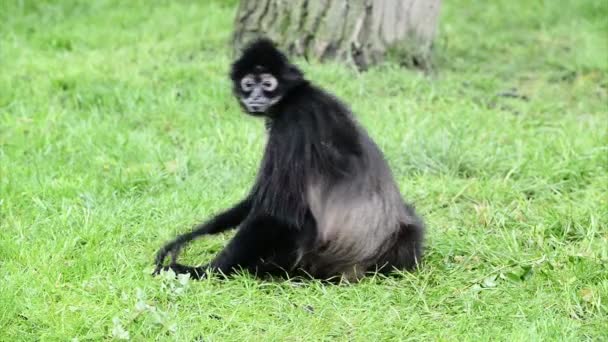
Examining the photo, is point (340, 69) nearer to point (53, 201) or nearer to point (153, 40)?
point (153, 40)

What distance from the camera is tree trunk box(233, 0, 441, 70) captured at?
7.24 metres

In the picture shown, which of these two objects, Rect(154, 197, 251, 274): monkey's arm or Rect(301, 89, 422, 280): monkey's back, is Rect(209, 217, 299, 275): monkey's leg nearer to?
Rect(301, 89, 422, 280): monkey's back

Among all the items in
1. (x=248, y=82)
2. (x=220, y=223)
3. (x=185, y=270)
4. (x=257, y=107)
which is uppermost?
(x=248, y=82)

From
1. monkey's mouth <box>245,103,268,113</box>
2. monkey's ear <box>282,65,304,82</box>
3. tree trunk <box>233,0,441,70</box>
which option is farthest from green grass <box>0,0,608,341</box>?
monkey's ear <box>282,65,304,82</box>

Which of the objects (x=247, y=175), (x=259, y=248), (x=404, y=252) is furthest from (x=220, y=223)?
(x=247, y=175)

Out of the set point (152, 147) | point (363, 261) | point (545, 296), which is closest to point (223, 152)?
point (152, 147)

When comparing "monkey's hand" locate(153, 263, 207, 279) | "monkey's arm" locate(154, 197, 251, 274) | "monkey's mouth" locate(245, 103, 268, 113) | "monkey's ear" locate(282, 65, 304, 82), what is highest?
"monkey's ear" locate(282, 65, 304, 82)

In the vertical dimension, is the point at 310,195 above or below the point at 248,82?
below

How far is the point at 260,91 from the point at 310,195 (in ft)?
1.80

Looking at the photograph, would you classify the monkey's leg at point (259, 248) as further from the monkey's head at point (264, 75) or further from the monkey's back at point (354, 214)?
the monkey's head at point (264, 75)

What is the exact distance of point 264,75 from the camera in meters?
4.18

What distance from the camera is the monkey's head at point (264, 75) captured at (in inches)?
164

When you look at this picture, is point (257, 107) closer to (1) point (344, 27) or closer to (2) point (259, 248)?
(2) point (259, 248)

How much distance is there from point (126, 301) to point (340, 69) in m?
3.63
